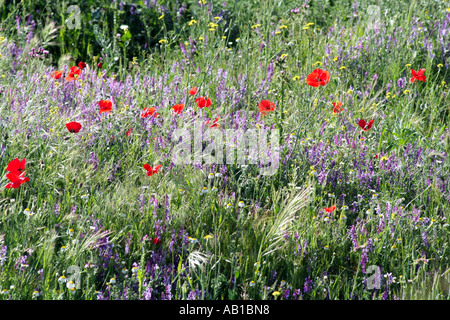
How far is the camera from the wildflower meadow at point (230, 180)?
2.18m

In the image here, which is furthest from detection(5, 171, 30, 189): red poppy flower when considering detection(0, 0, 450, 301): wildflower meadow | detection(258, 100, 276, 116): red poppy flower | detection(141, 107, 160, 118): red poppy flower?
detection(258, 100, 276, 116): red poppy flower

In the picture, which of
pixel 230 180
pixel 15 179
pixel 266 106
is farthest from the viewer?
pixel 266 106

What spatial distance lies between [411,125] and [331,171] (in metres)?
0.87

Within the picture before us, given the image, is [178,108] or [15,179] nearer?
[15,179]

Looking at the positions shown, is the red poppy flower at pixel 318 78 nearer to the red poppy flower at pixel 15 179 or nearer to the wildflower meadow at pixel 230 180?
the wildflower meadow at pixel 230 180

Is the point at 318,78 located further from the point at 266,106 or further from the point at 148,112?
the point at 148,112

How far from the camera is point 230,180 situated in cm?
A: 272

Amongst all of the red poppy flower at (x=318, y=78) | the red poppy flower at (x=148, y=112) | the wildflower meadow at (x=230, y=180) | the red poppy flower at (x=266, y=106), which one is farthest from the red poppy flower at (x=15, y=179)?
the red poppy flower at (x=318, y=78)

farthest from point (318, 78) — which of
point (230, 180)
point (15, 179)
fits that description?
point (15, 179)

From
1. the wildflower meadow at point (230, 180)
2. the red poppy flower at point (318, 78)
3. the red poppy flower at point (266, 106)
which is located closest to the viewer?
the wildflower meadow at point (230, 180)

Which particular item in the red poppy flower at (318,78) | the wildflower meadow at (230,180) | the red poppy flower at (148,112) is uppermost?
the red poppy flower at (318,78)

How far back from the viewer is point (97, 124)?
309 centimetres

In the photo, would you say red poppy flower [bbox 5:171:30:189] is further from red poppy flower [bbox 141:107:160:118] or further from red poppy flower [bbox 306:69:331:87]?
red poppy flower [bbox 306:69:331:87]
